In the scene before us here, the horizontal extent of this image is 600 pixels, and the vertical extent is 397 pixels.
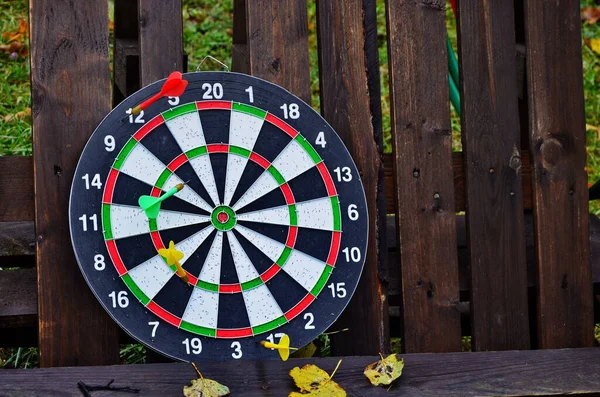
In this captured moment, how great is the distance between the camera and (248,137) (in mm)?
2748

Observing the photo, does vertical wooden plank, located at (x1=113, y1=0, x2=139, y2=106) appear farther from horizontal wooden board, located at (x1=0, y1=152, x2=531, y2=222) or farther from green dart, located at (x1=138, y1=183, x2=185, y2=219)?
green dart, located at (x1=138, y1=183, x2=185, y2=219)

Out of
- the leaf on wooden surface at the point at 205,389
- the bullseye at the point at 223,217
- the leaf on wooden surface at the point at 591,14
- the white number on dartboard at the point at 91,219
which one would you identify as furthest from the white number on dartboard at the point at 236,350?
the leaf on wooden surface at the point at 591,14

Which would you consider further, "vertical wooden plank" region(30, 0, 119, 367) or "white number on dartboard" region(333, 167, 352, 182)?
"white number on dartboard" region(333, 167, 352, 182)

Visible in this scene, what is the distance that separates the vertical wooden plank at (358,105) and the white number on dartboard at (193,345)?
407 millimetres

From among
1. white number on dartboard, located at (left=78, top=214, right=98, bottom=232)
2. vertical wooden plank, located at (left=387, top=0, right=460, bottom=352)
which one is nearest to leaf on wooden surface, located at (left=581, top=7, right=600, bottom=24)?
vertical wooden plank, located at (left=387, top=0, right=460, bottom=352)

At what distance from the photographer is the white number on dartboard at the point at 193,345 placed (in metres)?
2.60

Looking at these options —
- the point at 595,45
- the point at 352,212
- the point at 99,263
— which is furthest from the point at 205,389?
the point at 595,45

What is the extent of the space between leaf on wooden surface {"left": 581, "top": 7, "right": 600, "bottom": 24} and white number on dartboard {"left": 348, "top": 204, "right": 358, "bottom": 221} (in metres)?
3.80

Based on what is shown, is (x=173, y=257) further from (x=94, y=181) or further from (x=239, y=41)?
(x=239, y=41)

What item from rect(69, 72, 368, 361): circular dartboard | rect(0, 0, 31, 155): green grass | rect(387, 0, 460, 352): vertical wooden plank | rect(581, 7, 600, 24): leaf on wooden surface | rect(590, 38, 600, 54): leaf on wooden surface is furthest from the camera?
rect(581, 7, 600, 24): leaf on wooden surface

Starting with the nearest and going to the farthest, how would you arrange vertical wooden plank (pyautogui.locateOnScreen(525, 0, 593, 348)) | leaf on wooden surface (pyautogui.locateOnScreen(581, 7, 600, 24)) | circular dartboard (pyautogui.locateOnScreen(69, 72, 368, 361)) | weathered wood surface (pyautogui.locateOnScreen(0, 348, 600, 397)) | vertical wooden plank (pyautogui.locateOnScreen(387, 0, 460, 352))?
weathered wood surface (pyautogui.locateOnScreen(0, 348, 600, 397)) → circular dartboard (pyautogui.locateOnScreen(69, 72, 368, 361)) → vertical wooden plank (pyautogui.locateOnScreen(387, 0, 460, 352)) → vertical wooden plank (pyautogui.locateOnScreen(525, 0, 593, 348)) → leaf on wooden surface (pyautogui.locateOnScreen(581, 7, 600, 24))

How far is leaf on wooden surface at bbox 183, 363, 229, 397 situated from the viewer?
2520 mm

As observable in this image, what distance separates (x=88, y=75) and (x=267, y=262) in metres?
0.69

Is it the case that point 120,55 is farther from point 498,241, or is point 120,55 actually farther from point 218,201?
point 498,241
